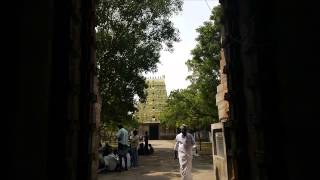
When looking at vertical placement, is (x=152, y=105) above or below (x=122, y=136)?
above

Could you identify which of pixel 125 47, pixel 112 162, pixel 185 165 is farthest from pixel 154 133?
pixel 185 165

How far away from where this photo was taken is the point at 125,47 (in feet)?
65.3

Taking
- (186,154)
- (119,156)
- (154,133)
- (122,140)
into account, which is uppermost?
(154,133)

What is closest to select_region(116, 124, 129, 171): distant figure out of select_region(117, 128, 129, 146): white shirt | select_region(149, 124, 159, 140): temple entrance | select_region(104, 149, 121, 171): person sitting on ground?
select_region(117, 128, 129, 146): white shirt

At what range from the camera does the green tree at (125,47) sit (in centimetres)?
1992

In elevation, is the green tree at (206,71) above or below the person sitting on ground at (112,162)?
above

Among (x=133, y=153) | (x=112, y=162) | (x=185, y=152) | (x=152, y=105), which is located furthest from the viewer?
(x=152, y=105)

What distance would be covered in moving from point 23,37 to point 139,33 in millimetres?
17712

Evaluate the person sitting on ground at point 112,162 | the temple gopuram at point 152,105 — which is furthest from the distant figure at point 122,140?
the temple gopuram at point 152,105

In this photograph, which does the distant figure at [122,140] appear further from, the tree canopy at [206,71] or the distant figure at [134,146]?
the tree canopy at [206,71]

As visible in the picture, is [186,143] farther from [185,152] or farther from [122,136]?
[122,136]

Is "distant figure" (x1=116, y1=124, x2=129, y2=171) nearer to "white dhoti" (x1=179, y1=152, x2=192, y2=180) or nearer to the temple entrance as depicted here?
"white dhoti" (x1=179, y1=152, x2=192, y2=180)

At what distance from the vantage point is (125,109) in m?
21.6

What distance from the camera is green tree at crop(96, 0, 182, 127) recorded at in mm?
19922
